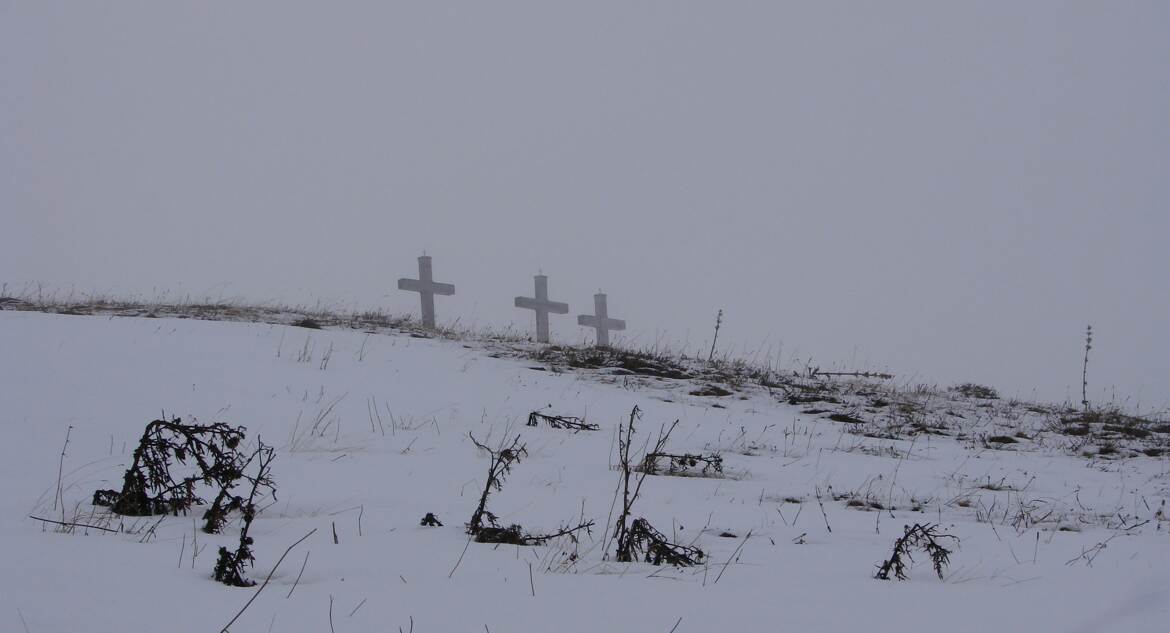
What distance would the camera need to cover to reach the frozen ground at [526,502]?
2037 millimetres

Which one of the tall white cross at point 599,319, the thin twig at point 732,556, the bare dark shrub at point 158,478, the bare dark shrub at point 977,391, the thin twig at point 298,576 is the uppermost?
the tall white cross at point 599,319

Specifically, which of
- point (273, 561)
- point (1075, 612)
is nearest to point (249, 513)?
point (273, 561)

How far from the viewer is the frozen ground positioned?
204 cm

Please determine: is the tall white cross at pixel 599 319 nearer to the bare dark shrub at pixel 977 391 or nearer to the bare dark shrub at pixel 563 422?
the bare dark shrub at pixel 977 391

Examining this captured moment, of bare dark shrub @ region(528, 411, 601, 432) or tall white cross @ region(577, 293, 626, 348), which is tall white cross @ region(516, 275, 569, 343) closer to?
tall white cross @ region(577, 293, 626, 348)

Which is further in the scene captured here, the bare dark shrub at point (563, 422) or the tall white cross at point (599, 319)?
the tall white cross at point (599, 319)

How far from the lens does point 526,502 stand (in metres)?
3.81

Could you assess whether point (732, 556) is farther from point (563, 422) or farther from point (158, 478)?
point (563, 422)

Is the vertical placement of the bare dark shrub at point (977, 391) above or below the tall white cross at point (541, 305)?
below

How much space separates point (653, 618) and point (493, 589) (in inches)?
19.8

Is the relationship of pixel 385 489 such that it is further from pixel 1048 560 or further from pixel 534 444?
pixel 1048 560

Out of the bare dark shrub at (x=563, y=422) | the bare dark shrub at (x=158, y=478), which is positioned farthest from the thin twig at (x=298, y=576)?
the bare dark shrub at (x=563, y=422)

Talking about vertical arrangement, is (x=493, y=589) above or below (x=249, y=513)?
below

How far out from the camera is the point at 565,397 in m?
7.49
